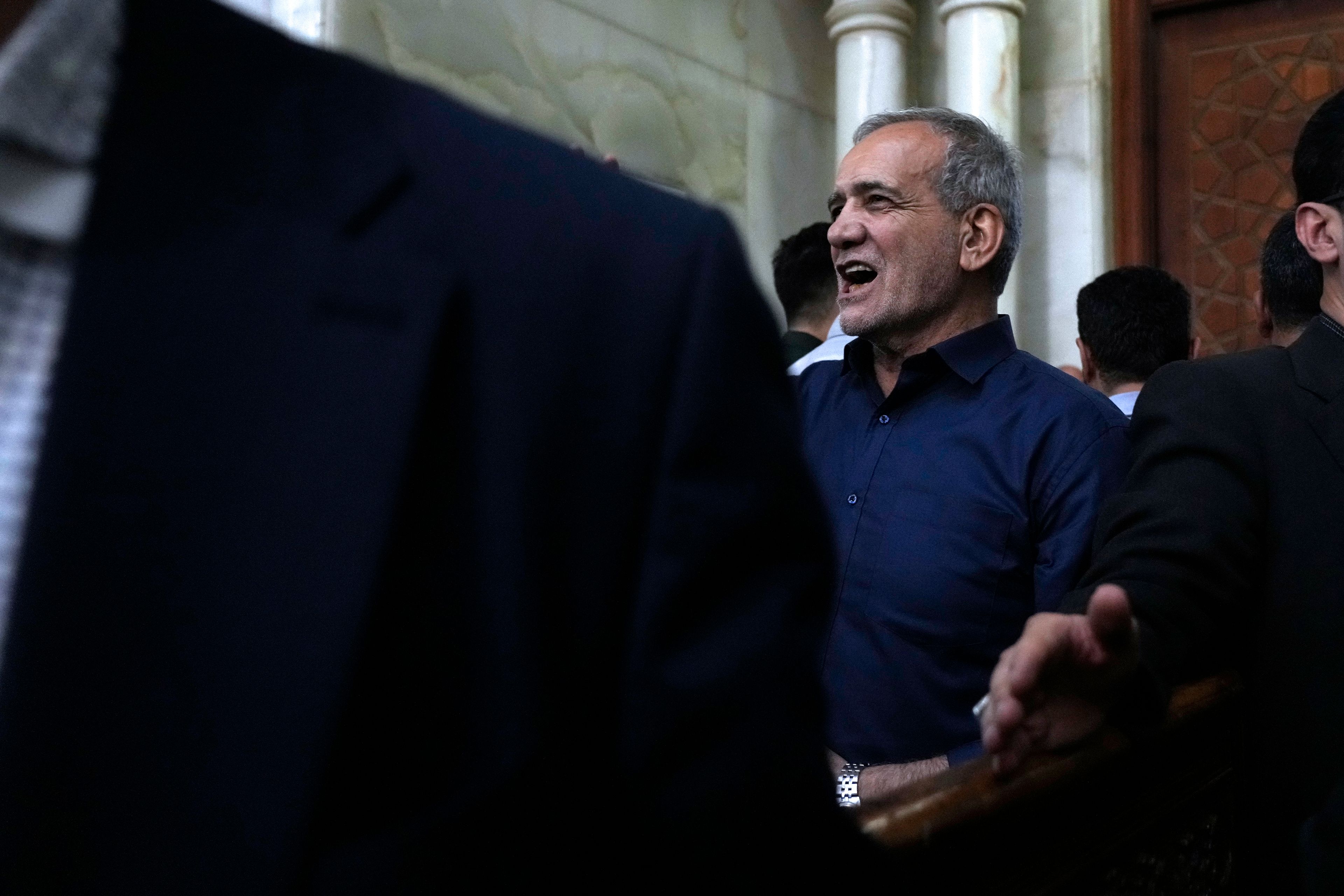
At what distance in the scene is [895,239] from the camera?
2.30 m

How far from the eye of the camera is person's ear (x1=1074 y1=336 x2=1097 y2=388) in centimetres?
340

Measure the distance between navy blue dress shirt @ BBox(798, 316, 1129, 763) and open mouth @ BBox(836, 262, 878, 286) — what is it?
30cm

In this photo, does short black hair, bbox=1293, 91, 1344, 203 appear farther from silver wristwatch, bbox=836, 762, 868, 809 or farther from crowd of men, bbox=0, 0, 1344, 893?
crowd of men, bbox=0, 0, 1344, 893

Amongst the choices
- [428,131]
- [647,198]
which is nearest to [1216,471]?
[647,198]

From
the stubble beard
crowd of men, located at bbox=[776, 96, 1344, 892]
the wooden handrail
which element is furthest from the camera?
the stubble beard

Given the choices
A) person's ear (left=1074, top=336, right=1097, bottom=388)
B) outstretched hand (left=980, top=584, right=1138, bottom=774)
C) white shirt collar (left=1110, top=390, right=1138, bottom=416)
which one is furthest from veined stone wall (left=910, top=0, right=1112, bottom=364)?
outstretched hand (left=980, top=584, right=1138, bottom=774)

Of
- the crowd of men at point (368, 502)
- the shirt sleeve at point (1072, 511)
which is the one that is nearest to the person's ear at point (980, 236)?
the shirt sleeve at point (1072, 511)

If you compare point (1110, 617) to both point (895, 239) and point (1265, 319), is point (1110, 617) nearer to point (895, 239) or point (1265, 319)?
point (895, 239)

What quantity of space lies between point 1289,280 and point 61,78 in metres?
2.76

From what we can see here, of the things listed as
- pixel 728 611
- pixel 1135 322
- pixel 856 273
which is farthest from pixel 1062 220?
pixel 728 611

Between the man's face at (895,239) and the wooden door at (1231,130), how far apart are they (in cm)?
307

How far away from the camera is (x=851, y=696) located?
2000 millimetres

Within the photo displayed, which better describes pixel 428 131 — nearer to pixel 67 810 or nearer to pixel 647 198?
pixel 647 198

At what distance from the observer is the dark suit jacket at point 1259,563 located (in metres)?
1.52
